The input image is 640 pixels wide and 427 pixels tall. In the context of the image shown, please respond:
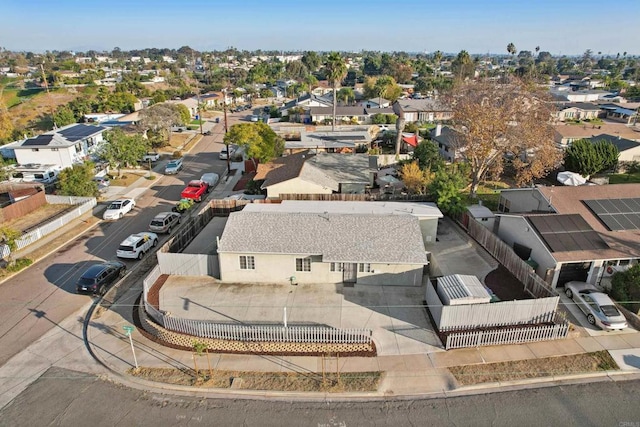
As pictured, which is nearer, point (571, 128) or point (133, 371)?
point (133, 371)

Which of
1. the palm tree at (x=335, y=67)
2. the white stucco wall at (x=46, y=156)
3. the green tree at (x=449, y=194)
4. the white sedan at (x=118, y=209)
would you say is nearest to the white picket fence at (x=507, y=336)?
the green tree at (x=449, y=194)

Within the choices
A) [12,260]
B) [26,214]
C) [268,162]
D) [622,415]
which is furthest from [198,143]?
[622,415]

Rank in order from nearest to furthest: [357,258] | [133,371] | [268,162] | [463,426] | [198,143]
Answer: [463,426]
[133,371]
[357,258]
[268,162]
[198,143]

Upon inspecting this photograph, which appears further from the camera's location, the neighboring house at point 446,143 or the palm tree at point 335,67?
the palm tree at point 335,67

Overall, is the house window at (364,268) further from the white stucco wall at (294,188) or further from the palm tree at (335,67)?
the palm tree at (335,67)

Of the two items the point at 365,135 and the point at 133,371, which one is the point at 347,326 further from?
the point at 365,135

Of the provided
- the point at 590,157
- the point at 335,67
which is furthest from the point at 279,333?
the point at 335,67

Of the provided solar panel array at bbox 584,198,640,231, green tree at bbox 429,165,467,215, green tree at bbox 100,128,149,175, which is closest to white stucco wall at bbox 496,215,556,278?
green tree at bbox 429,165,467,215
